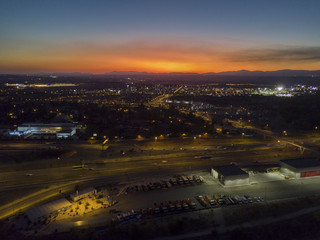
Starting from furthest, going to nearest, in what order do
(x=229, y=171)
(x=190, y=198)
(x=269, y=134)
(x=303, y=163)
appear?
1. (x=269, y=134)
2. (x=303, y=163)
3. (x=229, y=171)
4. (x=190, y=198)

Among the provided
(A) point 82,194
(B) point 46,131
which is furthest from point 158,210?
(B) point 46,131

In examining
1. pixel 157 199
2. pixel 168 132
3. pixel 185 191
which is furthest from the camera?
pixel 168 132

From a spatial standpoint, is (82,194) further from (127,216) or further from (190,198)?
(190,198)

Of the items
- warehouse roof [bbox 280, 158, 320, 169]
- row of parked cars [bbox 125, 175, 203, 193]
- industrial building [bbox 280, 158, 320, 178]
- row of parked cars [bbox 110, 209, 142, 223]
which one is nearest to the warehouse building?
row of parked cars [bbox 125, 175, 203, 193]

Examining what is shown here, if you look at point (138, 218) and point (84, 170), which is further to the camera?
point (84, 170)

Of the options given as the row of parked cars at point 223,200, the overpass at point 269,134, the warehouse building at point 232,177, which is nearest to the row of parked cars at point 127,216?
the row of parked cars at point 223,200

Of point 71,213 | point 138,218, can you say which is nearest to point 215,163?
point 138,218

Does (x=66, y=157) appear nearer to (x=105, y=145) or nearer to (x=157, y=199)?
(x=105, y=145)
